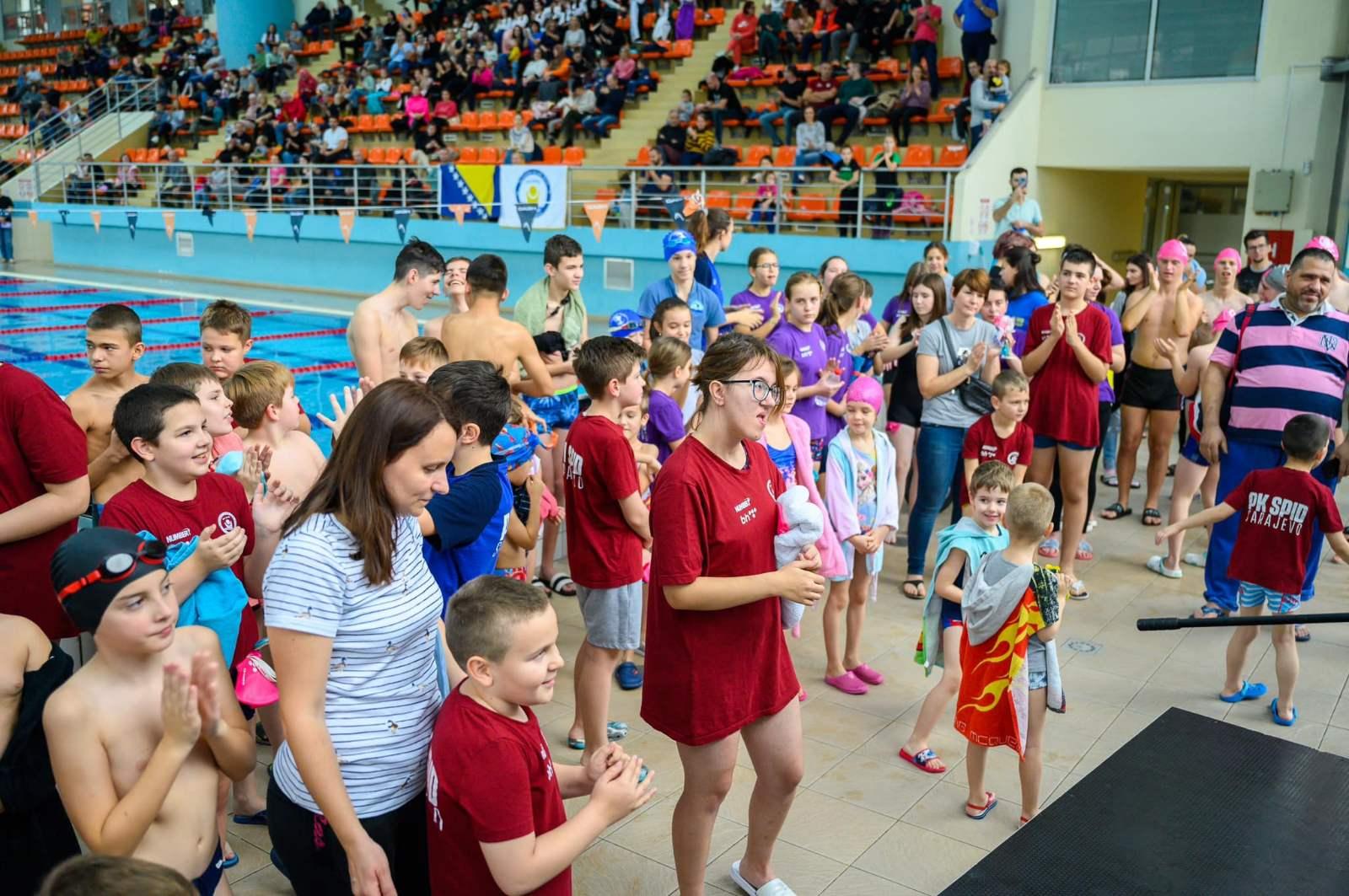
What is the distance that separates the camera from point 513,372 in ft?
16.2

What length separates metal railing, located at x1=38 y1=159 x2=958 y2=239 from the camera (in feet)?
40.4

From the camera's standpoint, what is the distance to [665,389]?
13.6ft

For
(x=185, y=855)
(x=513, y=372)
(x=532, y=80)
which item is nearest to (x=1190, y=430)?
(x=513, y=372)

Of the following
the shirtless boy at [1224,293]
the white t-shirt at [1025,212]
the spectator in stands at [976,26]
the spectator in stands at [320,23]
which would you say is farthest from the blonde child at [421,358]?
the spectator in stands at [320,23]

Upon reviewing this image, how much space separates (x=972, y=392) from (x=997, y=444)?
42cm

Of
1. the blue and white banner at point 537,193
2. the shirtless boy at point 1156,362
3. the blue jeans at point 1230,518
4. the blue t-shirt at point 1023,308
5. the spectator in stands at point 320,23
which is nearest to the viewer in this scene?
the blue jeans at point 1230,518

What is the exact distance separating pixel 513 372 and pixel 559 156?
12647 millimetres

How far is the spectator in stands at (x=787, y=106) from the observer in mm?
14602

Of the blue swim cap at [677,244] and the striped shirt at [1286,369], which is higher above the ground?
the blue swim cap at [677,244]

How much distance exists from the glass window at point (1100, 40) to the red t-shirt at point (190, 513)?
12.7 m

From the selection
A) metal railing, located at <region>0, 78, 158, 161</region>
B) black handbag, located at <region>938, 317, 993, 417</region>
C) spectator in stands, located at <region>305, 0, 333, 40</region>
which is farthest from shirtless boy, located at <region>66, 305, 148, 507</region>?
metal railing, located at <region>0, 78, 158, 161</region>

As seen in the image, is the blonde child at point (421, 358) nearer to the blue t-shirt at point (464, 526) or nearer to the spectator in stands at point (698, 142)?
the blue t-shirt at point (464, 526)

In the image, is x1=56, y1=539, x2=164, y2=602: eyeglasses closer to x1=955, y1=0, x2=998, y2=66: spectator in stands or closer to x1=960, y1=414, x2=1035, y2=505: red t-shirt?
x1=960, y1=414, x2=1035, y2=505: red t-shirt

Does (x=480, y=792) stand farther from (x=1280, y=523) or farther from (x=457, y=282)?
(x=457, y=282)
